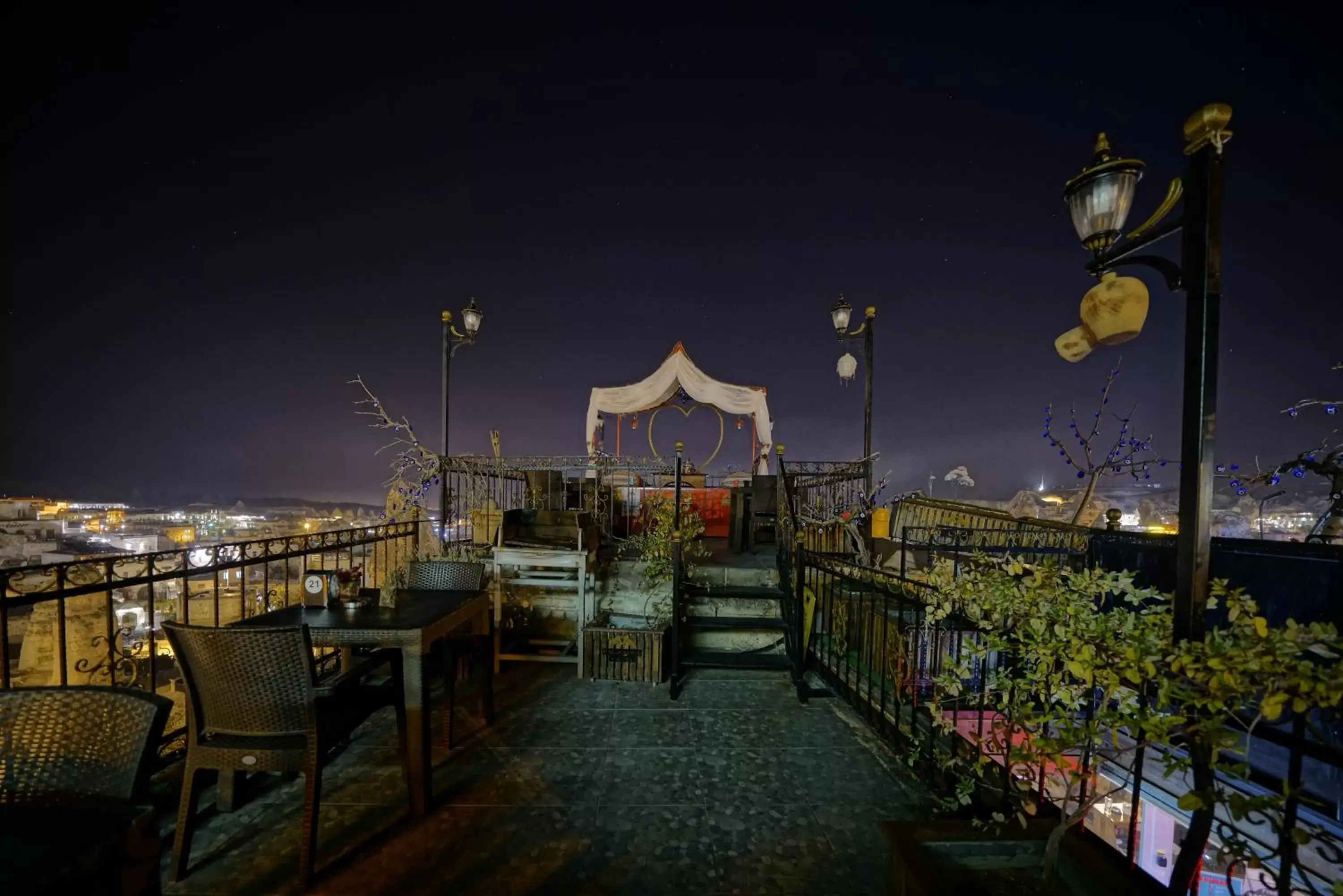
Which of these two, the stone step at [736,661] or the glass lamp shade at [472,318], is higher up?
the glass lamp shade at [472,318]

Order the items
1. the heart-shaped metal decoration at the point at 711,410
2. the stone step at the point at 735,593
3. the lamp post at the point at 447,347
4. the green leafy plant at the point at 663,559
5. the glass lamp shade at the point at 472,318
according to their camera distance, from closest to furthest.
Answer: the stone step at the point at 735,593 → the green leafy plant at the point at 663,559 → the lamp post at the point at 447,347 → the glass lamp shade at the point at 472,318 → the heart-shaped metal decoration at the point at 711,410

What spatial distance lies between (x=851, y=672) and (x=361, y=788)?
470cm

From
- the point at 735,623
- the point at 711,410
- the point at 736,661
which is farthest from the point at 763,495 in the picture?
the point at 711,410

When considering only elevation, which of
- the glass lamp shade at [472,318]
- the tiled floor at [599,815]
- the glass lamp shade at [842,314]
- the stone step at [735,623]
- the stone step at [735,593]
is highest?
the glass lamp shade at [842,314]

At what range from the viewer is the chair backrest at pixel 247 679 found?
7.39 feet

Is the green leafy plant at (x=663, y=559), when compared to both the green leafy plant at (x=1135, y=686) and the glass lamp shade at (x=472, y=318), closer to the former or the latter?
the green leafy plant at (x=1135, y=686)

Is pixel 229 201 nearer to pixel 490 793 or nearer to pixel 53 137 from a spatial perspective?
pixel 53 137

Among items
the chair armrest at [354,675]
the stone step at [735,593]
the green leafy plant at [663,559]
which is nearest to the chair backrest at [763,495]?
the green leafy plant at [663,559]

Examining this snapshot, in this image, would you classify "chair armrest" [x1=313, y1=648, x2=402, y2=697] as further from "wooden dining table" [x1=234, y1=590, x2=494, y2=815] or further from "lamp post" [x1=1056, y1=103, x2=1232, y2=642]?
"lamp post" [x1=1056, y1=103, x2=1232, y2=642]

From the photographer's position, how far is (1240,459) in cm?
877

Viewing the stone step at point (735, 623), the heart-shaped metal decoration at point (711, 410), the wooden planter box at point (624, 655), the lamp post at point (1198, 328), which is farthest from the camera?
the heart-shaped metal decoration at point (711, 410)

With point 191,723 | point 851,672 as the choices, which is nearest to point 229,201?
point 191,723

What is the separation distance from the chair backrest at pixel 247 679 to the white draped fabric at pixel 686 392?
901 centimetres

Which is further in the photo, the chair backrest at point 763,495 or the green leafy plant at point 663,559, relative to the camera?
the chair backrest at point 763,495
